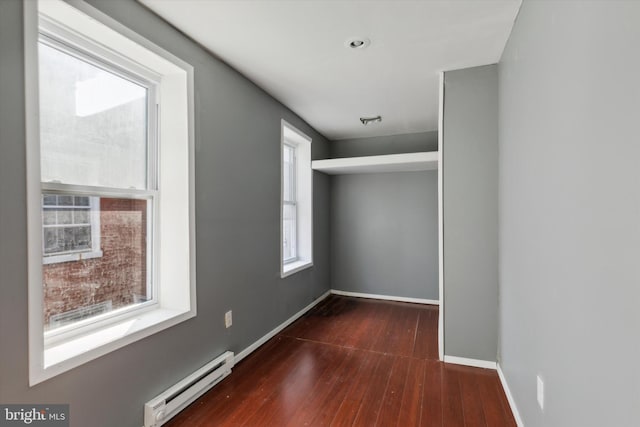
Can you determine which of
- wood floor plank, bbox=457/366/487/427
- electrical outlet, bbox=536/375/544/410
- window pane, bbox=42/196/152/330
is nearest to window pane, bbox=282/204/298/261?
window pane, bbox=42/196/152/330

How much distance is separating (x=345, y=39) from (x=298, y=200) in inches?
93.1

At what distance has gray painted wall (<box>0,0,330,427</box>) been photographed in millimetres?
1198

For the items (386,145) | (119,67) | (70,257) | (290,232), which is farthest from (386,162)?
(70,257)

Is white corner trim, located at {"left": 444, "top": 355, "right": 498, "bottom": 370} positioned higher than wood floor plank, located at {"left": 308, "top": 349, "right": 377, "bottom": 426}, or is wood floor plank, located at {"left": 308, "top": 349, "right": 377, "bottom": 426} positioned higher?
white corner trim, located at {"left": 444, "top": 355, "right": 498, "bottom": 370}

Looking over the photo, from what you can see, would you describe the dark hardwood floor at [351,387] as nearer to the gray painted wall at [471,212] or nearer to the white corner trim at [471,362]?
the white corner trim at [471,362]

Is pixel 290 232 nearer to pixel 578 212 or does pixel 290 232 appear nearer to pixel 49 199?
→ pixel 49 199

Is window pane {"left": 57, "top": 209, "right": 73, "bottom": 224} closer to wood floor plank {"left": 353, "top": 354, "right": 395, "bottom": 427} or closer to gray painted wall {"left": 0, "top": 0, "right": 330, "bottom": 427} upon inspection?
gray painted wall {"left": 0, "top": 0, "right": 330, "bottom": 427}

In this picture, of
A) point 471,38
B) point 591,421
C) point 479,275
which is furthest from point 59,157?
point 479,275

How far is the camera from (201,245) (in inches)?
85.5

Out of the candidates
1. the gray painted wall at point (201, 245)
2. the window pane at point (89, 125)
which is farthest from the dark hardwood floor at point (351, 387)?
the window pane at point (89, 125)

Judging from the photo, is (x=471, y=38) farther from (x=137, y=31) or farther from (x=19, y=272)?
(x=19, y=272)

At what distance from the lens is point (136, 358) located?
1707mm

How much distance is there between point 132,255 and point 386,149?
3.60 meters

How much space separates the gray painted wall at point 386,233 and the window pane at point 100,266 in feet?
10.0
